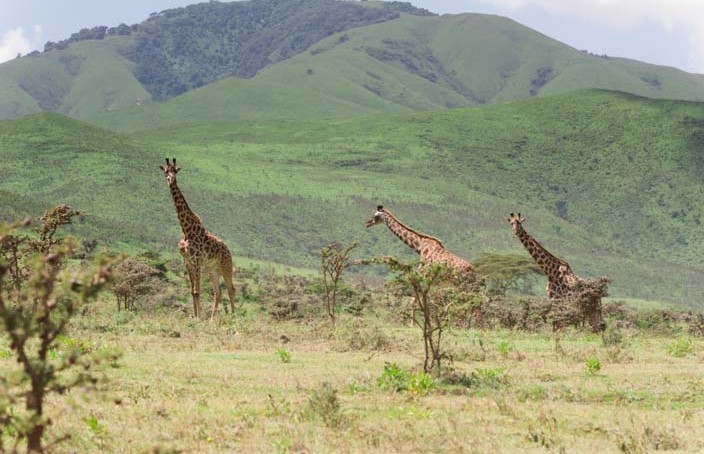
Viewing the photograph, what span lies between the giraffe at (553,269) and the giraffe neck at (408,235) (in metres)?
2.10

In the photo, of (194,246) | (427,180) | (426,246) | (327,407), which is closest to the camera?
(327,407)

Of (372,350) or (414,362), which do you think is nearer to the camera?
(414,362)

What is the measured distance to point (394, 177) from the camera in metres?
98.2

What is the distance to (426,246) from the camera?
76.4 feet

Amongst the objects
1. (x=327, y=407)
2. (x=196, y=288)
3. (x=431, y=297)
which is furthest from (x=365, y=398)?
(x=196, y=288)

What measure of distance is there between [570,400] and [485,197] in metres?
82.1

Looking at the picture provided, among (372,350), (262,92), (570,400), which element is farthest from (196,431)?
(262,92)

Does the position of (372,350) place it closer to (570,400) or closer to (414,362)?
(414,362)

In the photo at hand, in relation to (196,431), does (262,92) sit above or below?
above

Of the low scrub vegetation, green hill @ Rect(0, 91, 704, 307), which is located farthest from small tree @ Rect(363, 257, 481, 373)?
green hill @ Rect(0, 91, 704, 307)

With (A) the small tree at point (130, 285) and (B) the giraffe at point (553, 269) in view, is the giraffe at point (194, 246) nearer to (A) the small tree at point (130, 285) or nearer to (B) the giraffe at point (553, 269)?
(A) the small tree at point (130, 285)

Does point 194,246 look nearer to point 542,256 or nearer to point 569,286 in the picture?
point 542,256

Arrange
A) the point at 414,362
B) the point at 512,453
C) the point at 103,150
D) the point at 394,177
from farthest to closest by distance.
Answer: the point at 394,177 → the point at 103,150 → the point at 414,362 → the point at 512,453

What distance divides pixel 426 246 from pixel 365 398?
11607mm
